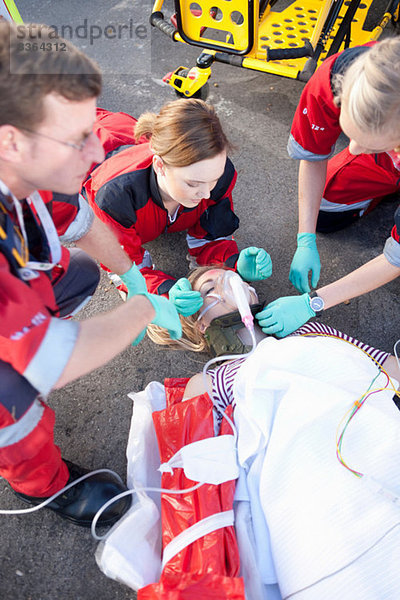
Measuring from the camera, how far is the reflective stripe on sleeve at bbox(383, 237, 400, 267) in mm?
1851

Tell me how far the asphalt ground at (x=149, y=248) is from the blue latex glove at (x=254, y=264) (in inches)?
13.9

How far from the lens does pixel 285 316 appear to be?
1.99m

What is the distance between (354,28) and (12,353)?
3645 mm

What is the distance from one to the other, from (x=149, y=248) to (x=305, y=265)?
39.4 inches

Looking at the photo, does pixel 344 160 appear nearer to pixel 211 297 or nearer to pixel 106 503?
pixel 211 297

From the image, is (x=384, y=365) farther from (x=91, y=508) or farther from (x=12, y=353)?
(x=12, y=353)

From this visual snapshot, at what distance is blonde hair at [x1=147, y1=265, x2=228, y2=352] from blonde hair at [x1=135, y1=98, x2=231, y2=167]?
1.84ft

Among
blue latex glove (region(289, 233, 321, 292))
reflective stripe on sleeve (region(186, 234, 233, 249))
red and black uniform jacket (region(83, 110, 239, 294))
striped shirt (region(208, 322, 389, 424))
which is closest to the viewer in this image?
striped shirt (region(208, 322, 389, 424))

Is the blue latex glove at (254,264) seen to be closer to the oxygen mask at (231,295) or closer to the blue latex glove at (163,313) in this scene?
the oxygen mask at (231,295)

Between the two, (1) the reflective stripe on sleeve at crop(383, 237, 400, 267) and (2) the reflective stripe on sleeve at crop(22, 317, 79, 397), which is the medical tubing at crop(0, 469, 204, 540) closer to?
(2) the reflective stripe on sleeve at crop(22, 317, 79, 397)

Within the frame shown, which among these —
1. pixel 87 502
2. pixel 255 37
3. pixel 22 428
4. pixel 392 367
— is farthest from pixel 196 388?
pixel 255 37

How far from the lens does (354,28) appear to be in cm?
327

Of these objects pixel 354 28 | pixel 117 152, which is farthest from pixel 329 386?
pixel 354 28

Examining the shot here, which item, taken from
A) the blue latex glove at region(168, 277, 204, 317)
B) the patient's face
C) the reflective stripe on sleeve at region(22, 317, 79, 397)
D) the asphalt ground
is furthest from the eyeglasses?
the asphalt ground
